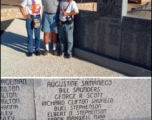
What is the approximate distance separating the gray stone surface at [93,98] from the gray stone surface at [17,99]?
104mm

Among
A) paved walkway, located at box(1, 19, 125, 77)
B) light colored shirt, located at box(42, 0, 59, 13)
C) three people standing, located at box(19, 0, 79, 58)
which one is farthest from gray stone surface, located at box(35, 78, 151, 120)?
light colored shirt, located at box(42, 0, 59, 13)

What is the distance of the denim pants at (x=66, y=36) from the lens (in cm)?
741

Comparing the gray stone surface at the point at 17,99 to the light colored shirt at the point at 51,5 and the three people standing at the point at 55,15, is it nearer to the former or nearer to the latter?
the three people standing at the point at 55,15

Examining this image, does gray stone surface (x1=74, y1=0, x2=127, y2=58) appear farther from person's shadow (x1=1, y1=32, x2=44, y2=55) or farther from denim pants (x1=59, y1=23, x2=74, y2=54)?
person's shadow (x1=1, y1=32, x2=44, y2=55)

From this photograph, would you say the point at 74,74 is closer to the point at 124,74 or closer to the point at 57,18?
the point at 124,74

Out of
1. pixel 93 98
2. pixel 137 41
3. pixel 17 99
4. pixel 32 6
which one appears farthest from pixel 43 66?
pixel 93 98

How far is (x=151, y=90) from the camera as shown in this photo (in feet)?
14.7

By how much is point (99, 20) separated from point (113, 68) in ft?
3.98

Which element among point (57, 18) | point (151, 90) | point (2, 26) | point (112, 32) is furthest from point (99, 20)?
point (2, 26)

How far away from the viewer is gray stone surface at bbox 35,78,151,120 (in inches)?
167

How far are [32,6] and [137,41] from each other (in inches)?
110

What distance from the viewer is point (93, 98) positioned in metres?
4.36

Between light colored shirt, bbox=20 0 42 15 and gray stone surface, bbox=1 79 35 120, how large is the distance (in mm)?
3487

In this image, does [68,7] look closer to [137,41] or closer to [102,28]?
[102,28]
